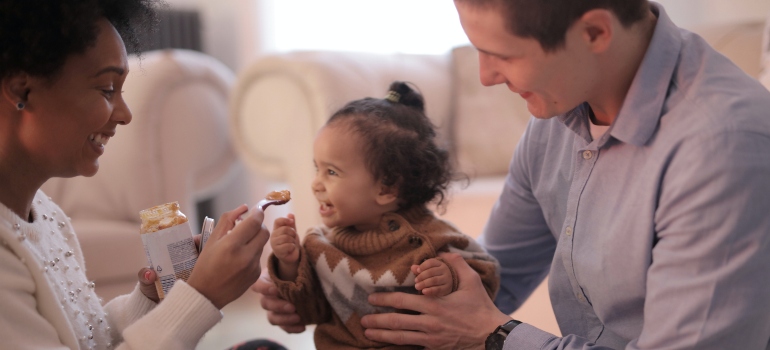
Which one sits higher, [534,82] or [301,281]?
[534,82]

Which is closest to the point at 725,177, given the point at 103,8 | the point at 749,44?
the point at 103,8

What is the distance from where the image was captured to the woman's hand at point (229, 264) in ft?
3.38

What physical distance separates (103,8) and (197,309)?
1.45 feet

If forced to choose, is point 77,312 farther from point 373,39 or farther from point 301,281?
point 373,39

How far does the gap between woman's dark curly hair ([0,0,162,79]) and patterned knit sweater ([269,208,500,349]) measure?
1.65 ft

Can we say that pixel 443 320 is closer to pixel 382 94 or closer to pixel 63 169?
pixel 63 169

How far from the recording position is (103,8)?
102 cm

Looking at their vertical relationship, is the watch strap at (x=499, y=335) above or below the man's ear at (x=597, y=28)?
below

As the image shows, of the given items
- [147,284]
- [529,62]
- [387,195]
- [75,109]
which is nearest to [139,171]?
[147,284]

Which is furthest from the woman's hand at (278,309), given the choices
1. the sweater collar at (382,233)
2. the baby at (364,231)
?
the sweater collar at (382,233)

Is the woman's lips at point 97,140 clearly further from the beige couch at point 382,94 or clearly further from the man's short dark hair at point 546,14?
the beige couch at point 382,94

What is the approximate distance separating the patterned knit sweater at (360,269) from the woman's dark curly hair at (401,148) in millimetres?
59

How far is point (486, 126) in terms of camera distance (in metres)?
2.33

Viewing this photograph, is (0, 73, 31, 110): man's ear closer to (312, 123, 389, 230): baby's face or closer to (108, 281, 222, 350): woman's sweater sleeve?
(108, 281, 222, 350): woman's sweater sleeve
